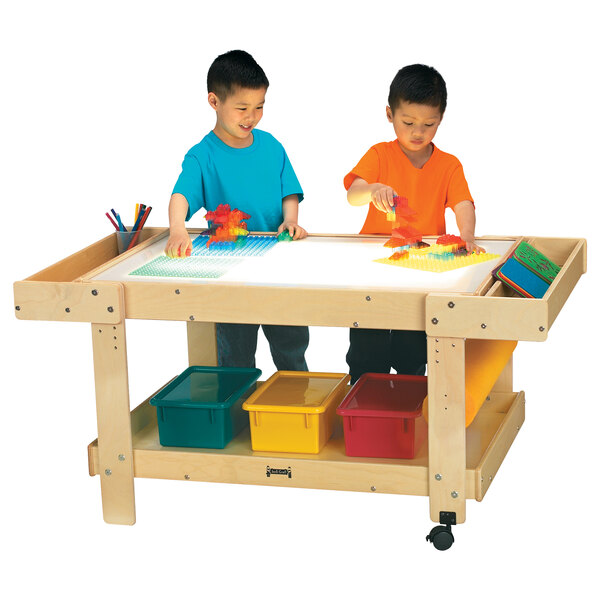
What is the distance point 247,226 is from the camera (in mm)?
5004

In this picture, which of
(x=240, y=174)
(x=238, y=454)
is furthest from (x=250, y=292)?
(x=240, y=174)

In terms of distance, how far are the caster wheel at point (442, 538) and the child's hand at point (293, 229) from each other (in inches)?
51.9

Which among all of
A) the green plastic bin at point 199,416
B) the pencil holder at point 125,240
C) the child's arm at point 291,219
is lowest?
the green plastic bin at point 199,416

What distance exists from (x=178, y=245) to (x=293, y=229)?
491 mm

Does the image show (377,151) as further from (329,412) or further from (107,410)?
(107,410)

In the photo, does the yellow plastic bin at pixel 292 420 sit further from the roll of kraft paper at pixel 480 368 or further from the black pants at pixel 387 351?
the black pants at pixel 387 351

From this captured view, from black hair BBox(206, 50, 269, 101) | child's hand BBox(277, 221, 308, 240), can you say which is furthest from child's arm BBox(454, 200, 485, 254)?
black hair BBox(206, 50, 269, 101)

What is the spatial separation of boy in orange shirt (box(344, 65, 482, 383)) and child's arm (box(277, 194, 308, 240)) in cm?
23

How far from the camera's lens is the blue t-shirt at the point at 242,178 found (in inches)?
192

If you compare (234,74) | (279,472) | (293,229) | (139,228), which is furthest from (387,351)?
(234,74)

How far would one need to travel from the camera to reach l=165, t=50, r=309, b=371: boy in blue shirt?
Result: 474 cm

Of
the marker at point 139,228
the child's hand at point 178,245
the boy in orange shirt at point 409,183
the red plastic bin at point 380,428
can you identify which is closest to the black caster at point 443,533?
the red plastic bin at point 380,428

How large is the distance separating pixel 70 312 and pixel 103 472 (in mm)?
580

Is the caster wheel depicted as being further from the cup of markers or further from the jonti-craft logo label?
the cup of markers
